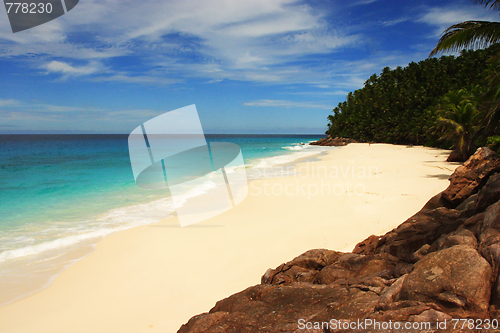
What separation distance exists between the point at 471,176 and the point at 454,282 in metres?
4.60

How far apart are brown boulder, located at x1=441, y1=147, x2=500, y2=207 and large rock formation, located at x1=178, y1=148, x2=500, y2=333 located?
169 cm

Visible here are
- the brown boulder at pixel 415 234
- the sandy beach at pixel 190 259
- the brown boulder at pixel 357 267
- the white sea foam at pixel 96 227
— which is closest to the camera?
the brown boulder at pixel 357 267

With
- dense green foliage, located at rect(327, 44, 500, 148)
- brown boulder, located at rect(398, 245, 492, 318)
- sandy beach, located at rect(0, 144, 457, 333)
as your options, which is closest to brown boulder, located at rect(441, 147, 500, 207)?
sandy beach, located at rect(0, 144, 457, 333)

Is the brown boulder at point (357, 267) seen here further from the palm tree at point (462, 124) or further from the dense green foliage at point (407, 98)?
the dense green foliage at point (407, 98)

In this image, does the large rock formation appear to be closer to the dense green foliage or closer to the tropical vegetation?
the tropical vegetation

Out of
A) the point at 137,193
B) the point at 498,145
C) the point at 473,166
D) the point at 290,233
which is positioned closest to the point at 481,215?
the point at 473,166

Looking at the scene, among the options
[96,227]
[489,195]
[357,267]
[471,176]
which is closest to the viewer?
[357,267]

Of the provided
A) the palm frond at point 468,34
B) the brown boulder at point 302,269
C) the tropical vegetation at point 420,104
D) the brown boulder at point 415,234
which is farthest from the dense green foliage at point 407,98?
the brown boulder at point 302,269

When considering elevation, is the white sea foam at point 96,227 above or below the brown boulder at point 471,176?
below

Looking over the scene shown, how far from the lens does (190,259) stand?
6.39 meters

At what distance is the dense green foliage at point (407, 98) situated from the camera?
4938cm

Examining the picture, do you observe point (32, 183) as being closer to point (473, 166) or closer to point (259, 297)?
point (259, 297)

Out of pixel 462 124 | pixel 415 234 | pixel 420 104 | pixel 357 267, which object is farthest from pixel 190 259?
pixel 420 104

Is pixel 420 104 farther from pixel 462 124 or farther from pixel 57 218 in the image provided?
pixel 57 218
